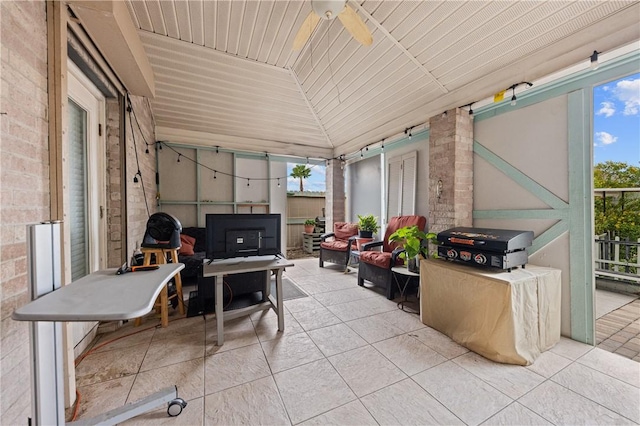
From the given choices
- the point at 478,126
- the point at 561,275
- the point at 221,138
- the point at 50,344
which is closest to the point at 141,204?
the point at 221,138

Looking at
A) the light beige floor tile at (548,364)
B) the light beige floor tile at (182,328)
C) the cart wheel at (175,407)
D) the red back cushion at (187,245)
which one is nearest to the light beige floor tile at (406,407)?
the light beige floor tile at (548,364)

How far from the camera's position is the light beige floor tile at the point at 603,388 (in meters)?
1.48

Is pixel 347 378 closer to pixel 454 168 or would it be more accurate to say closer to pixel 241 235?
pixel 241 235

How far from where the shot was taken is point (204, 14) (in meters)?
2.54

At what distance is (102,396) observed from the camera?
5.15 ft

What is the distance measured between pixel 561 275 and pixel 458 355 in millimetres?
1304

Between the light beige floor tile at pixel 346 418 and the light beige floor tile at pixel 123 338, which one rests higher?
the light beige floor tile at pixel 123 338

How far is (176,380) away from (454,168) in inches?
135

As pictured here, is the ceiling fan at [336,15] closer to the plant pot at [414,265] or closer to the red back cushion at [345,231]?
the plant pot at [414,265]

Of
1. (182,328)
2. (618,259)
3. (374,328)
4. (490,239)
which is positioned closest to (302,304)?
(374,328)

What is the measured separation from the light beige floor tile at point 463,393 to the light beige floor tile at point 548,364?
51 centimetres

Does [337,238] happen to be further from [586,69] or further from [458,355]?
[586,69]

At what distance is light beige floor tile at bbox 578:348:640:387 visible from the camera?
1.73m

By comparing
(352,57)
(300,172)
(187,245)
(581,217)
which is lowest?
(187,245)
